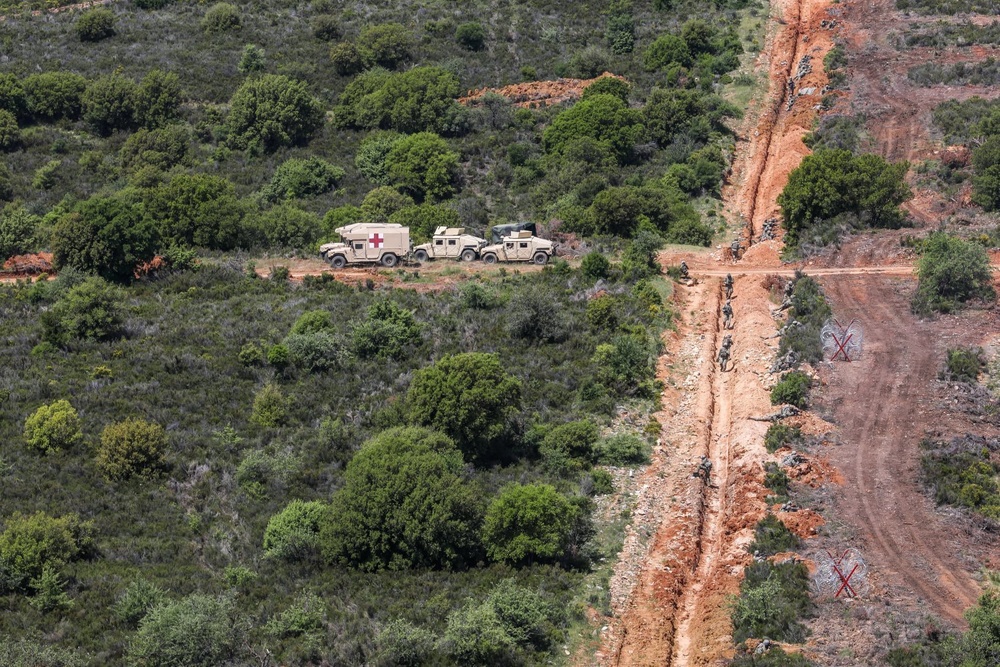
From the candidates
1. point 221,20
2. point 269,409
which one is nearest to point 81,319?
point 269,409

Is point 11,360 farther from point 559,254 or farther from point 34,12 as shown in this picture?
point 34,12

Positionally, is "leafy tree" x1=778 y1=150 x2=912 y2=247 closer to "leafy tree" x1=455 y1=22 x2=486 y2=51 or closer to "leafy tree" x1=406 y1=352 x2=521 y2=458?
"leafy tree" x1=406 y1=352 x2=521 y2=458

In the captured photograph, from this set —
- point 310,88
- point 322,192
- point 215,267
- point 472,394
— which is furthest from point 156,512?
point 310,88

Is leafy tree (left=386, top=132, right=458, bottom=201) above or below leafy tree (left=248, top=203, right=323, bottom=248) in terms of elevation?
above

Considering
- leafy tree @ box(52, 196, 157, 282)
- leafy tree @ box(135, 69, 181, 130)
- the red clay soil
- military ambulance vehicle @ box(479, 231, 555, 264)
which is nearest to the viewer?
leafy tree @ box(52, 196, 157, 282)

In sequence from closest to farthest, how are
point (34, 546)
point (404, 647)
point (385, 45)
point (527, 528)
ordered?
point (404, 647) → point (34, 546) → point (527, 528) → point (385, 45)

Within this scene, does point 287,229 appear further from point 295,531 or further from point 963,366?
point 963,366

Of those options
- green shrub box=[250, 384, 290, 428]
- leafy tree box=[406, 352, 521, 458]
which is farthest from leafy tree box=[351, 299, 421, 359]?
leafy tree box=[406, 352, 521, 458]
